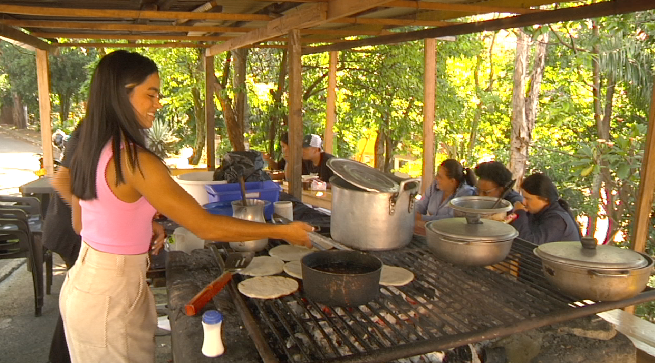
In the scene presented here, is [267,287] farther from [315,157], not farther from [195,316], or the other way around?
[315,157]

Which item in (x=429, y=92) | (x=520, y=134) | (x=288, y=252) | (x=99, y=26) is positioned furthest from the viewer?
(x=520, y=134)

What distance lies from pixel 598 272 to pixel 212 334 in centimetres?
147

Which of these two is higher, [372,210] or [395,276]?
[372,210]

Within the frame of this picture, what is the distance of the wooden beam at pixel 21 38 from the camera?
15.8 ft

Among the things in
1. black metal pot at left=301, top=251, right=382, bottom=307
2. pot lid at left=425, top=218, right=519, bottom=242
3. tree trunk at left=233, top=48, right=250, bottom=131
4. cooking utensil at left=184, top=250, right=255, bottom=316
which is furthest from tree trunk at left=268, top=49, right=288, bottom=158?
black metal pot at left=301, top=251, right=382, bottom=307

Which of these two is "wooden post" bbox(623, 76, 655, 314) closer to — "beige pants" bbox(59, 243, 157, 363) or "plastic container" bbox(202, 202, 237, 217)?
"plastic container" bbox(202, 202, 237, 217)

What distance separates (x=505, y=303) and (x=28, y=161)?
56.2 ft

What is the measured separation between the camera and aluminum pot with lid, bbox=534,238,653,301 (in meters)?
1.88

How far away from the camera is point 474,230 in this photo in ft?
7.37

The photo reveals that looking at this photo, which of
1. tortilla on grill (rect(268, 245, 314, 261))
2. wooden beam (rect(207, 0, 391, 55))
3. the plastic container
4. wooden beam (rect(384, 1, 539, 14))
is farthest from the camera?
wooden beam (rect(384, 1, 539, 14))

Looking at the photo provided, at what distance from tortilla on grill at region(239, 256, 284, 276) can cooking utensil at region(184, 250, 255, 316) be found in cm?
5

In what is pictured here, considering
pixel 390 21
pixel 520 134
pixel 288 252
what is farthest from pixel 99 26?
pixel 520 134

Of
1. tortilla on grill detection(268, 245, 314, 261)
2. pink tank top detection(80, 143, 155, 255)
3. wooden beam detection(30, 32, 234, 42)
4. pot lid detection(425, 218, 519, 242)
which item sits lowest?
tortilla on grill detection(268, 245, 314, 261)

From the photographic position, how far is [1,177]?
1233 cm
